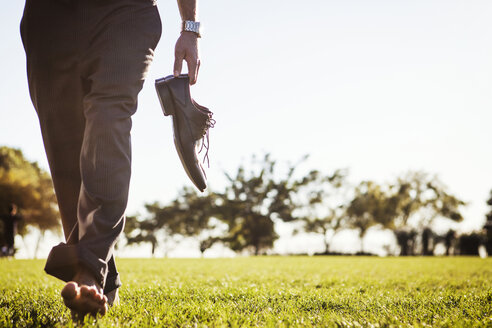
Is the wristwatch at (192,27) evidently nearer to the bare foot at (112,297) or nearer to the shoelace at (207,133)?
the shoelace at (207,133)

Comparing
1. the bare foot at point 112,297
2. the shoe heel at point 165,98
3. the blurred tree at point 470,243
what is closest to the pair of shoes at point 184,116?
the shoe heel at point 165,98

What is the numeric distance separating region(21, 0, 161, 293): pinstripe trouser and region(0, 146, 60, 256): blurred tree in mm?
29559

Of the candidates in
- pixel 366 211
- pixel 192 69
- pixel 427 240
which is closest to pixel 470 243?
pixel 427 240

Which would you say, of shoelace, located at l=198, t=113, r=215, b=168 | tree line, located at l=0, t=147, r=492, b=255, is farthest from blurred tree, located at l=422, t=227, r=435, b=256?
shoelace, located at l=198, t=113, r=215, b=168


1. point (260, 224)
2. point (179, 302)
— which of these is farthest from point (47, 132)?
point (260, 224)

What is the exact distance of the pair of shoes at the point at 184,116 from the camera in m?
2.07

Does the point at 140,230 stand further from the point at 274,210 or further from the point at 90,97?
the point at 90,97

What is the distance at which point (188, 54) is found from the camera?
7.14ft

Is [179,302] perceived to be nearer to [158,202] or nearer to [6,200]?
[6,200]

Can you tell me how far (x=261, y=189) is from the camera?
4328 centimetres

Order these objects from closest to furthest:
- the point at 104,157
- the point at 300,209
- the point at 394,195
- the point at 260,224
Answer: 1. the point at 104,157
2. the point at 260,224
3. the point at 300,209
4. the point at 394,195

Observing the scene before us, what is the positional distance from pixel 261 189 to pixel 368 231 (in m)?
14.6

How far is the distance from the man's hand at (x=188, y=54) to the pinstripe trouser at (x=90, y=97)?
→ 158 millimetres

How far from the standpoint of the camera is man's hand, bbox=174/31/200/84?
84.7 inches
